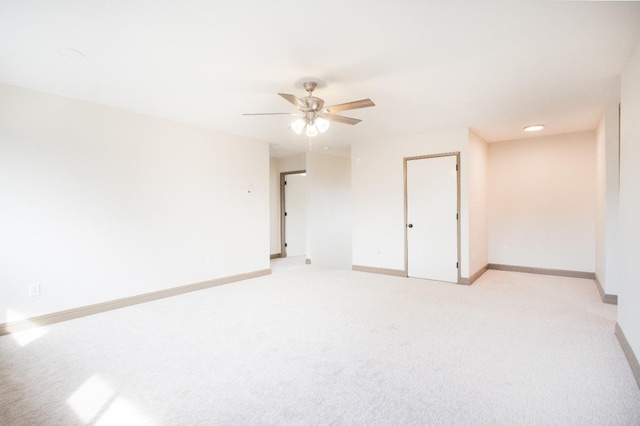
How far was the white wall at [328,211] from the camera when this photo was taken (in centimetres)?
710

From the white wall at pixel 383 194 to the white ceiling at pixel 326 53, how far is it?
4.35 feet

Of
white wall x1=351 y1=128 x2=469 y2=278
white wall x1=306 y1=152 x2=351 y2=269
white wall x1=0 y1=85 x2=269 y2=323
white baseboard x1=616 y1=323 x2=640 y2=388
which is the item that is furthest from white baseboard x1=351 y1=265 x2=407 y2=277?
white baseboard x1=616 y1=323 x2=640 y2=388

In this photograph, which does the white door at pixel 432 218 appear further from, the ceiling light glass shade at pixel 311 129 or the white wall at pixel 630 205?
the ceiling light glass shade at pixel 311 129

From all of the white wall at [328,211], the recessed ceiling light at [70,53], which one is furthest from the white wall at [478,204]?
the recessed ceiling light at [70,53]

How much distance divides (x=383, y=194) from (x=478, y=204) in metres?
1.61

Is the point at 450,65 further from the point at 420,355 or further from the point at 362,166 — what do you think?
the point at 362,166

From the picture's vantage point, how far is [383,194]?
584 centimetres

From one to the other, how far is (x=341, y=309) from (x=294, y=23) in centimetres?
293

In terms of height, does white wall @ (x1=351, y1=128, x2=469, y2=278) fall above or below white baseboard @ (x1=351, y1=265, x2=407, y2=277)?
above

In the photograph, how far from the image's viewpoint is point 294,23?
86.4 inches

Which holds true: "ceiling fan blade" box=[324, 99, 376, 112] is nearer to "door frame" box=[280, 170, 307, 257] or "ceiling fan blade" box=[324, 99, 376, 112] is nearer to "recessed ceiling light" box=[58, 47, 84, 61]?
"recessed ceiling light" box=[58, 47, 84, 61]

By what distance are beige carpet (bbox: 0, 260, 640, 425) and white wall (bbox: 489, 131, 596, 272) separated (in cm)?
177

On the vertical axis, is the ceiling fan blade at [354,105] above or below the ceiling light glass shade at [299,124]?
above

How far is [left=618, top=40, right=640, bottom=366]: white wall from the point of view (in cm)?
235
